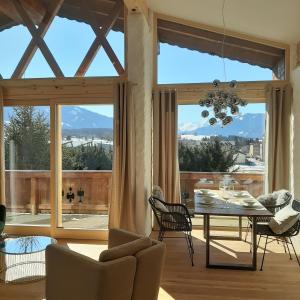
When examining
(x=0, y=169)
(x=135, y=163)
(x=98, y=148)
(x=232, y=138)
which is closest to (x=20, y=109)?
(x=0, y=169)

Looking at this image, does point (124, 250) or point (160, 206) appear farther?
point (160, 206)

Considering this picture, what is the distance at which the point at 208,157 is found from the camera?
585cm

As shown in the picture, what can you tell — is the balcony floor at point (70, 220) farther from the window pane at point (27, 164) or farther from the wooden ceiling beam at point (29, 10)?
the wooden ceiling beam at point (29, 10)

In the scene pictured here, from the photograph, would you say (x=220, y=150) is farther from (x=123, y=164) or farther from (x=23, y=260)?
(x=23, y=260)

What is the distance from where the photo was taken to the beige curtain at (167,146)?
18.4 ft

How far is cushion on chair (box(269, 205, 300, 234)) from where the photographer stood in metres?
3.81

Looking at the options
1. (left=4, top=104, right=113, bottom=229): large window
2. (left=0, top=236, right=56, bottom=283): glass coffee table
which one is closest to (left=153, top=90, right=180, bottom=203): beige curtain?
(left=4, top=104, right=113, bottom=229): large window

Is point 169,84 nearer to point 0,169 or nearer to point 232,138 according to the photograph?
point 232,138

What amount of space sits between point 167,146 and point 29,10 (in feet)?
10.9

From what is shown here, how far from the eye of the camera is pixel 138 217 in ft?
16.2

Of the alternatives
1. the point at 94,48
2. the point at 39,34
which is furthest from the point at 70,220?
the point at 39,34

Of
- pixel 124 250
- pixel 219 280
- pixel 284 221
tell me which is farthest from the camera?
pixel 284 221

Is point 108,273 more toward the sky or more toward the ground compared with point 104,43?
more toward the ground

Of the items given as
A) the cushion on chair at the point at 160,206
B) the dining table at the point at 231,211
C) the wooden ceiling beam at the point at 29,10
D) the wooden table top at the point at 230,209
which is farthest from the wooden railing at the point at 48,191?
the wooden ceiling beam at the point at 29,10
